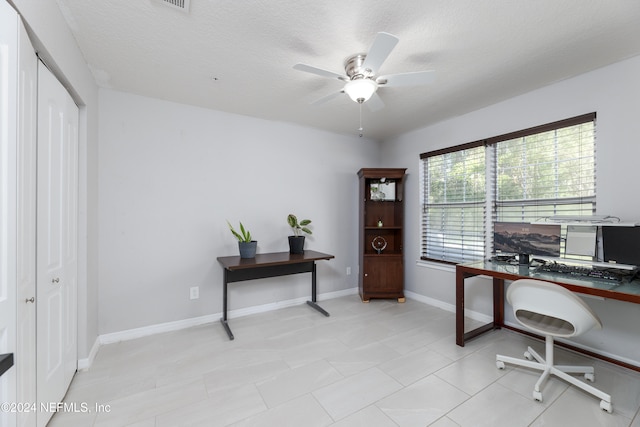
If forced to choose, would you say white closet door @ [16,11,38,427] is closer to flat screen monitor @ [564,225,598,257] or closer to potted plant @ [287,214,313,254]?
potted plant @ [287,214,313,254]

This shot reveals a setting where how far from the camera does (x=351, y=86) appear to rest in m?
2.03

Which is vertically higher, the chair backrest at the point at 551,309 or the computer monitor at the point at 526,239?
the computer monitor at the point at 526,239

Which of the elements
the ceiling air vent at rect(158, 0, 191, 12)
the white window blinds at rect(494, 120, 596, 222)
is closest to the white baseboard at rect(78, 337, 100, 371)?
the ceiling air vent at rect(158, 0, 191, 12)

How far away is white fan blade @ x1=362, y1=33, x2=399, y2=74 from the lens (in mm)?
1466

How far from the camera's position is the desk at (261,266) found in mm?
2785

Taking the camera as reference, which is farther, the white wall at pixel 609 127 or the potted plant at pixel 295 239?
the potted plant at pixel 295 239

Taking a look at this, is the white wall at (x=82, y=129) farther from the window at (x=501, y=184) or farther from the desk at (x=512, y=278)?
the window at (x=501, y=184)

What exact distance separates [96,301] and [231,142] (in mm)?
2116

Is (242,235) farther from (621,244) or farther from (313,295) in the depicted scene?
(621,244)

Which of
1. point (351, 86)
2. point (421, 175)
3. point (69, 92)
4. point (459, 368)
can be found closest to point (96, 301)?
point (69, 92)

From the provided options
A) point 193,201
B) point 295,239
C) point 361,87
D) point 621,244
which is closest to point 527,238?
point 621,244

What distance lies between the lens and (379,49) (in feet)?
5.21

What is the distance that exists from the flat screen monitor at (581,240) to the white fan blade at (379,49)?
7.48ft

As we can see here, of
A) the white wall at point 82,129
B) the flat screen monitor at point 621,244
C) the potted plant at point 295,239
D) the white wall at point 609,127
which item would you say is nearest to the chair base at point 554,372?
the white wall at point 609,127
